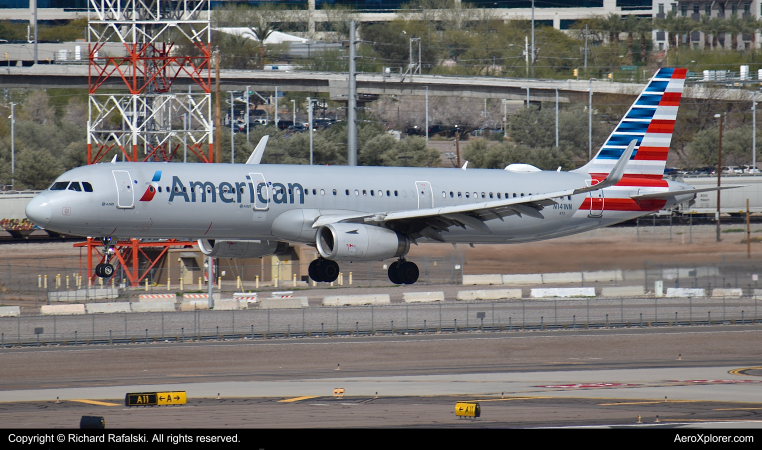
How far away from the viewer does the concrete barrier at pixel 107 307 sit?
72312 mm

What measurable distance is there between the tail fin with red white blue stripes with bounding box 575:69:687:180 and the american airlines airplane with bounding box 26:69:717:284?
2.4 inches

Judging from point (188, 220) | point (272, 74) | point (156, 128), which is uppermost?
point (272, 74)

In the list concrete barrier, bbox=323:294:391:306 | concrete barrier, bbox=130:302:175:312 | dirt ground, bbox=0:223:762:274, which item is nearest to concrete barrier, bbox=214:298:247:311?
concrete barrier, bbox=130:302:175:312

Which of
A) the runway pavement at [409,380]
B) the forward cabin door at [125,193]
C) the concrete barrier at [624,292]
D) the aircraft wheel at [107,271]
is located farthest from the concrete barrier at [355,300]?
the forward cabin door at [125,193]

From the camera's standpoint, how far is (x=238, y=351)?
6372 cm

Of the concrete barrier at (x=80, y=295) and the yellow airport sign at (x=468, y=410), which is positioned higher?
the yellow airport sign at (x=468, y=410)

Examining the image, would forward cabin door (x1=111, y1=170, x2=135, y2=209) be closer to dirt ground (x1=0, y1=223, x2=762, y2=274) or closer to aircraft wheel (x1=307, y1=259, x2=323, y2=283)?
aircraft wheel (x1=307, y1=259, x2=323, y2=283)

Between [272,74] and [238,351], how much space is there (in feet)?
305

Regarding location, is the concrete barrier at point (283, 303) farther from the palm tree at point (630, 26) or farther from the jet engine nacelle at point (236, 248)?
the palm tree at point (630, 26)

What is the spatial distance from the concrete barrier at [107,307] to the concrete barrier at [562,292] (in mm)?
32270

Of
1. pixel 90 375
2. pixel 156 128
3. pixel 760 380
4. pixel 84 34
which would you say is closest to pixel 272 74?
pixel 84 34

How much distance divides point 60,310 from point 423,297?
27318mm

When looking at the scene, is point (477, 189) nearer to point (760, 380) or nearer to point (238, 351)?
point (760, 380)

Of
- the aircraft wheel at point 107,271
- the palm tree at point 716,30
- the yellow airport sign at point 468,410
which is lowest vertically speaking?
the yellow airport sign at point 468,410
